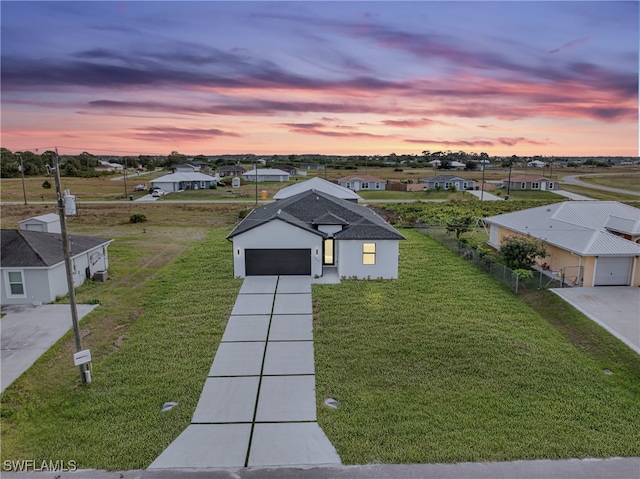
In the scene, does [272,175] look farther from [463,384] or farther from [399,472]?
[399,472]

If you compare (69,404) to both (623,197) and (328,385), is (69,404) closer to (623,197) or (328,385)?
(328,385)

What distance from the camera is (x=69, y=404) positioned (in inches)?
465

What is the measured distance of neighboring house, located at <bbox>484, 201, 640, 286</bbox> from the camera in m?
21.7

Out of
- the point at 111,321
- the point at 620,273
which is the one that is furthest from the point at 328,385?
the point at 620,273

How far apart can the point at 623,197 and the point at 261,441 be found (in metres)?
80.3

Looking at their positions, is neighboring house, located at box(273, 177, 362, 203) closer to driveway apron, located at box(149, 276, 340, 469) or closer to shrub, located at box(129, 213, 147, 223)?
shrub, located at box(129, 213, 147, 223)

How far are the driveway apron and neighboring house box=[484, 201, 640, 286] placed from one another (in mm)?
14116

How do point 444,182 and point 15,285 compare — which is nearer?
point 15,285

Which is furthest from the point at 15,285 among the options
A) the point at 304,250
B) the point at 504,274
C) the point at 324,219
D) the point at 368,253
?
the point at 504,274

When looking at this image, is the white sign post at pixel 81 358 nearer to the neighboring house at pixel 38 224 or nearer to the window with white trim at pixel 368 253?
the window with white trim at pixel 368 253

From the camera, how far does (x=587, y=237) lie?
2298cm

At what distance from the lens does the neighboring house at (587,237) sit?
21688mm

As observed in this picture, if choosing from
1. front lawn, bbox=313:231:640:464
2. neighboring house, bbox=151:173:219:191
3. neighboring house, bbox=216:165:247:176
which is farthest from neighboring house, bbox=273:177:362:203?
neighboring house, bbox=216:165:247:176

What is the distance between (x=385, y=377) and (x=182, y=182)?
7202cm
